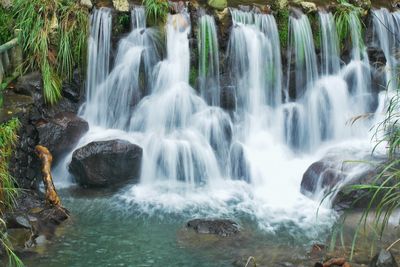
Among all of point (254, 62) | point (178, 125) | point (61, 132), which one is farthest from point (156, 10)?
point (61, 132)

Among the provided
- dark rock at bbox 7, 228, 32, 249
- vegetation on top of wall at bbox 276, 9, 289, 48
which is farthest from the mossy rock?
dark rock at bbox 7, 228, 32, 249

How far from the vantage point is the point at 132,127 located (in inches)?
A: 343

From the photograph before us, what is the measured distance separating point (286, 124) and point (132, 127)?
8.50 ft

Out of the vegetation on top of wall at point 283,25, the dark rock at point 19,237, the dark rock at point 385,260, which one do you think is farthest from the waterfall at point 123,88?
the dark rock at point 385,260

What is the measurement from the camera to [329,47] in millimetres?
9852

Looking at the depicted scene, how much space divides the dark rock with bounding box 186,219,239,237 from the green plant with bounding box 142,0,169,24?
412 centimetres

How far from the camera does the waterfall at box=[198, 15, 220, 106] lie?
9055 mm

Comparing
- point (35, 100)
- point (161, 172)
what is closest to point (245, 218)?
point (161, 172)

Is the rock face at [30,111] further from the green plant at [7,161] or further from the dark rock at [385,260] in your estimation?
the dark rock at [385,260]

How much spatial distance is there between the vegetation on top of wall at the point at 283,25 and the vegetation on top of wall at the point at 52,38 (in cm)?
335

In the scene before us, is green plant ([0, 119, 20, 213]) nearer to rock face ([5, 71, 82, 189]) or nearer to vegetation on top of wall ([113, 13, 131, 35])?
rock face ([5, 71, 82, 189])

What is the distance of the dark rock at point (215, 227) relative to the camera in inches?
242

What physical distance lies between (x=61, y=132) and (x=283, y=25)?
14.2 feet

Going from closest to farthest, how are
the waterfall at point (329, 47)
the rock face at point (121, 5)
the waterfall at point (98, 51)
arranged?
the waterfall at point (98, 51) → the rock face at point (121, 5) → the waterfall at point (329, 47)
